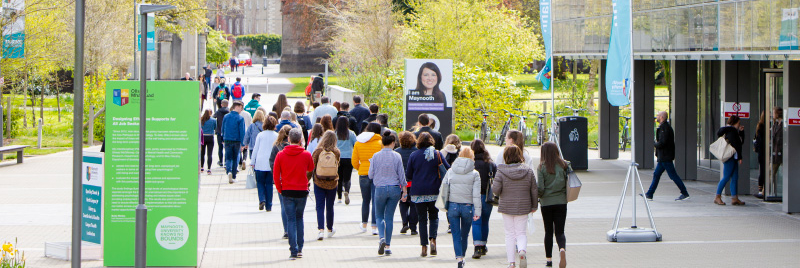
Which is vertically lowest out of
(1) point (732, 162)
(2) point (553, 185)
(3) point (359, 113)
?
(2) point (553, 185)

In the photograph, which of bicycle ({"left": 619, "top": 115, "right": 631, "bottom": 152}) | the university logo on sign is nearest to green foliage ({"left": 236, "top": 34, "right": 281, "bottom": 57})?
bicycle ({"left": 619, "top": 115, "right": 631, "bottom": 152})

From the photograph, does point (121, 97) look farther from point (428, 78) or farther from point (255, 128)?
point (428, 78)

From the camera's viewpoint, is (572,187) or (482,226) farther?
(482,226)

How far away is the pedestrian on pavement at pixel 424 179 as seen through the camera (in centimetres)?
1125

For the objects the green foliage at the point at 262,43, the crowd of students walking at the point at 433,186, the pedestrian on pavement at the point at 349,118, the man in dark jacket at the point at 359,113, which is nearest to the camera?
the crowd of students walking at the point at 433,186

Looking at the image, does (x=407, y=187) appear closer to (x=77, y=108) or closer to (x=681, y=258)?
(x=681, y=258)

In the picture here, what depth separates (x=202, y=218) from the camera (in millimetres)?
14703

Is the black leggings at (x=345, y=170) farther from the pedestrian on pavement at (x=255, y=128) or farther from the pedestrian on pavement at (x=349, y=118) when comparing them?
the pedestrian on pavement at (x=349, y=118)

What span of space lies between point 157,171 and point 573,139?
13.2m

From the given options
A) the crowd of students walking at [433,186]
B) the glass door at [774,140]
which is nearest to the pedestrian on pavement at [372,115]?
the crowd of students walking at [433,186]

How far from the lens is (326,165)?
39.4 feet

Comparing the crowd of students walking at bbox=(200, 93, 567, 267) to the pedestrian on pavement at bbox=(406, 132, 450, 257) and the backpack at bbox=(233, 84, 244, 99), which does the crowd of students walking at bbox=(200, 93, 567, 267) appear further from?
the backpack at bbox=(233, 84, 244, 99)

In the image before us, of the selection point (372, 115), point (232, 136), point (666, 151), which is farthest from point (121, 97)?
point (666, 151)

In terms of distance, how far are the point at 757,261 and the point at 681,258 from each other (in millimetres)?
833
